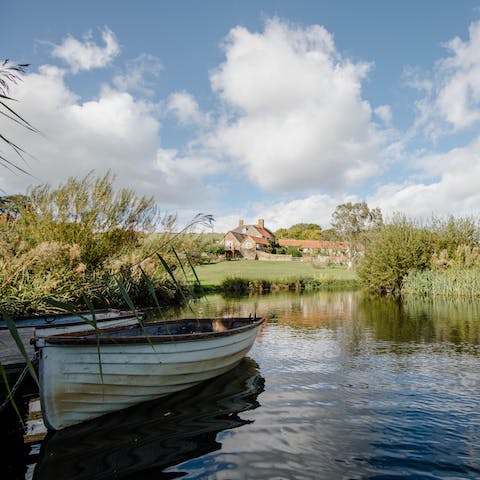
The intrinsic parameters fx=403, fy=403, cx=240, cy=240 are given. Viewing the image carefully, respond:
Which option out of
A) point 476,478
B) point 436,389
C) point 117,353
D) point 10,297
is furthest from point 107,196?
point 476,478

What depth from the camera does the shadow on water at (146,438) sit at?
466 cm

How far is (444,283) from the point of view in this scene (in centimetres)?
2506

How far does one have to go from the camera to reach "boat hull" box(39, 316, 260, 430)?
545cm

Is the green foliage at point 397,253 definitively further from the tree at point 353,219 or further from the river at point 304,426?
the tree at point 353,219

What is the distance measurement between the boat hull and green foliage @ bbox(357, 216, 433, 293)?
2302cm

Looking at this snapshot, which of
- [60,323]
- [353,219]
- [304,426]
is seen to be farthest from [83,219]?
[353,219]

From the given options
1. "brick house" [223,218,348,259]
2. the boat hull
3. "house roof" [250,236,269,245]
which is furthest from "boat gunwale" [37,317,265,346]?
"house roof" [250,236,269,245]

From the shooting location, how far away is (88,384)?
566 cm

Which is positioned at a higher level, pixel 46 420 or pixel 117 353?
pixel 117 353

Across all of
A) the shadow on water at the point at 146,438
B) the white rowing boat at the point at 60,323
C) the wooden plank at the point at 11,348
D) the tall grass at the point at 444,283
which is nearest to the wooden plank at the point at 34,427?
the shadow on water at the point at 146,438

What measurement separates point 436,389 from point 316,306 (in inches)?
569

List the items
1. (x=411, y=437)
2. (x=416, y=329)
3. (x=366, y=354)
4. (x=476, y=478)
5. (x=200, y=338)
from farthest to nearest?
(x=416, y=329)
(x=366, y=354)
(x=200, y=338)
(x=411, y=437)
(x=476, y=478)

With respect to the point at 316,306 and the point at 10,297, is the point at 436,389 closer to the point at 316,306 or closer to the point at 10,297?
the point at 10,297

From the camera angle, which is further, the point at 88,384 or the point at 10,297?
the point at 10,297
